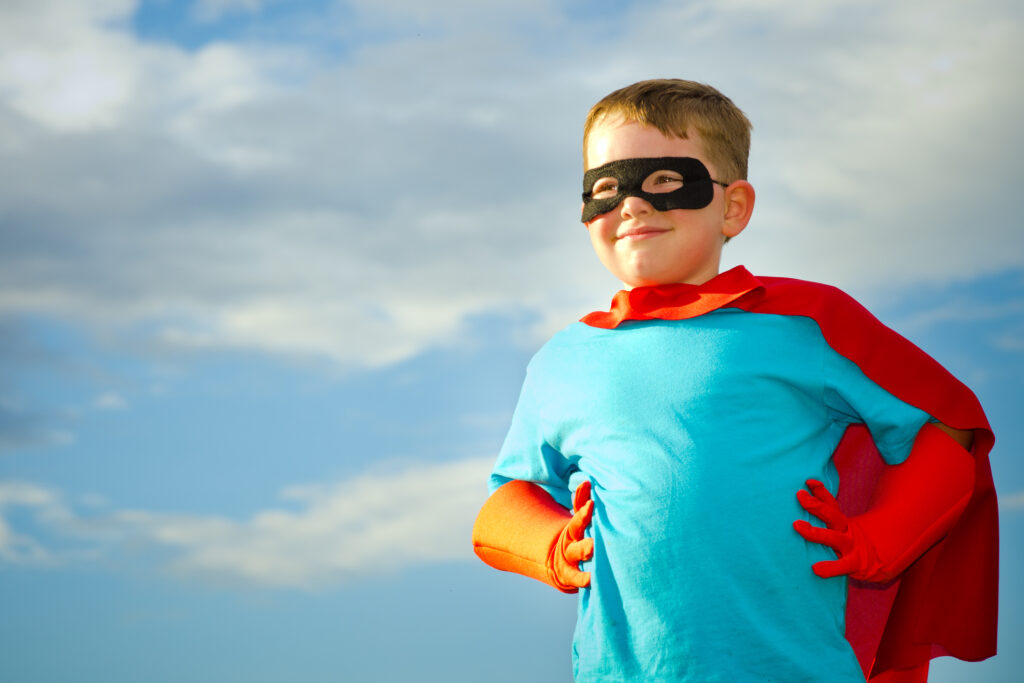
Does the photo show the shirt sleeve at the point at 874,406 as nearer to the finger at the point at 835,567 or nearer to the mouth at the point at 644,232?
the finger at the point at 835,567

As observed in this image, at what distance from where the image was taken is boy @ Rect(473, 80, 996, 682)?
2666 mm

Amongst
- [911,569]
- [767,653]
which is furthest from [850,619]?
[767,653]

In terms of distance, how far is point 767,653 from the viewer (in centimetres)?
261

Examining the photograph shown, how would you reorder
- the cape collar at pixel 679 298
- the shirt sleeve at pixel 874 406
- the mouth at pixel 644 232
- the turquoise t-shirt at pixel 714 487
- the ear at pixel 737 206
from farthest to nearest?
the ear at pixel 737 206 < the mouth at pixel 644 232 < the cape collar at pixel 679 298 < the shirt sleeve at pixel 874 406 < the turquoise t-shirt at pixel 714 487

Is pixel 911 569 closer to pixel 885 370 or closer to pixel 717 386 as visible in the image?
pixel 885 370

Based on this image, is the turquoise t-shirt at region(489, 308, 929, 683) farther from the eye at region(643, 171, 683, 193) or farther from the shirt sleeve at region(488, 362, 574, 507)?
the eye at region(643, 171, 683, 193)

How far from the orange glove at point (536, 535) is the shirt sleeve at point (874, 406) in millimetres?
741

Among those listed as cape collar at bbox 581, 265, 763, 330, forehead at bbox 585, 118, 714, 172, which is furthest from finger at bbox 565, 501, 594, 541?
forehead at bbox 585, 118, 714, 172

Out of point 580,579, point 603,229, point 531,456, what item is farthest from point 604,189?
point 580,579

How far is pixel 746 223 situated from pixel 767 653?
1.28 m

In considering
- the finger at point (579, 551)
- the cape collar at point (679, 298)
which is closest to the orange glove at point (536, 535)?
the finger at point (579, 551)

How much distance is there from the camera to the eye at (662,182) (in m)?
3.01

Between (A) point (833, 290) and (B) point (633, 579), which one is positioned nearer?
(B) point (633, 579)

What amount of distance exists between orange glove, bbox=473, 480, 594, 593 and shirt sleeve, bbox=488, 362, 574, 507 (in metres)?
0.05
